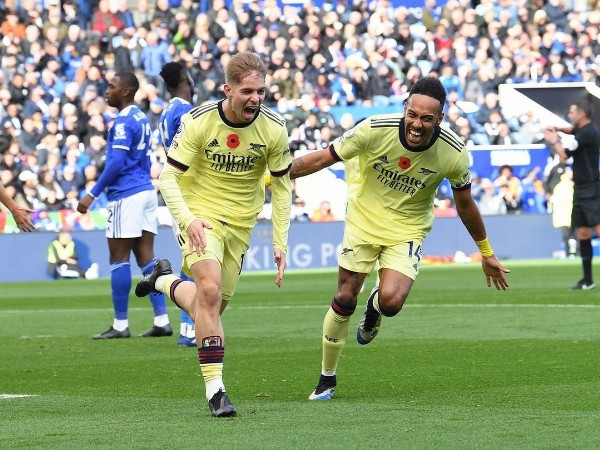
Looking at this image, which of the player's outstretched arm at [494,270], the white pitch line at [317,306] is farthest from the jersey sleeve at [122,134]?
the player's outstretched arm at [494,270]

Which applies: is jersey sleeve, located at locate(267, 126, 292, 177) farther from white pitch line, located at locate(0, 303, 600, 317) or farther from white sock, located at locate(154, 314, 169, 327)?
white pitch line, located at locate(0, 303, 600, 317)

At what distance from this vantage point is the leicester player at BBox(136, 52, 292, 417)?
7504 millimetres

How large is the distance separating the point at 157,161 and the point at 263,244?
12.1ft

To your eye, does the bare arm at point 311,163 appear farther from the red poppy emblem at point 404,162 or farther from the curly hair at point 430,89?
the curly hair at point 430,89

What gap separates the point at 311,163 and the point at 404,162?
23.9 inches

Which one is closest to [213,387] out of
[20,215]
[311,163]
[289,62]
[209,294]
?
[209,294]

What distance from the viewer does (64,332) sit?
45.5 feet

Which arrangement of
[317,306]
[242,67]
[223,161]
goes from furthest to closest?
[317,306] < [223,161] < [242,67]

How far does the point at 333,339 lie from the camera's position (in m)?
8.31

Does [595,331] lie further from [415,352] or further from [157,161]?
[157,161]

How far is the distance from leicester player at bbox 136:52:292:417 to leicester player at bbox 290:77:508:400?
0.29 metres

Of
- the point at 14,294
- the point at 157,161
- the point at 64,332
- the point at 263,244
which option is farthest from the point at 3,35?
the point at 64,332

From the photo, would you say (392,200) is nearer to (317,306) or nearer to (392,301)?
(392,301)

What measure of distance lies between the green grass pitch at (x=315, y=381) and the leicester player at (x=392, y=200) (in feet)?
1.80
